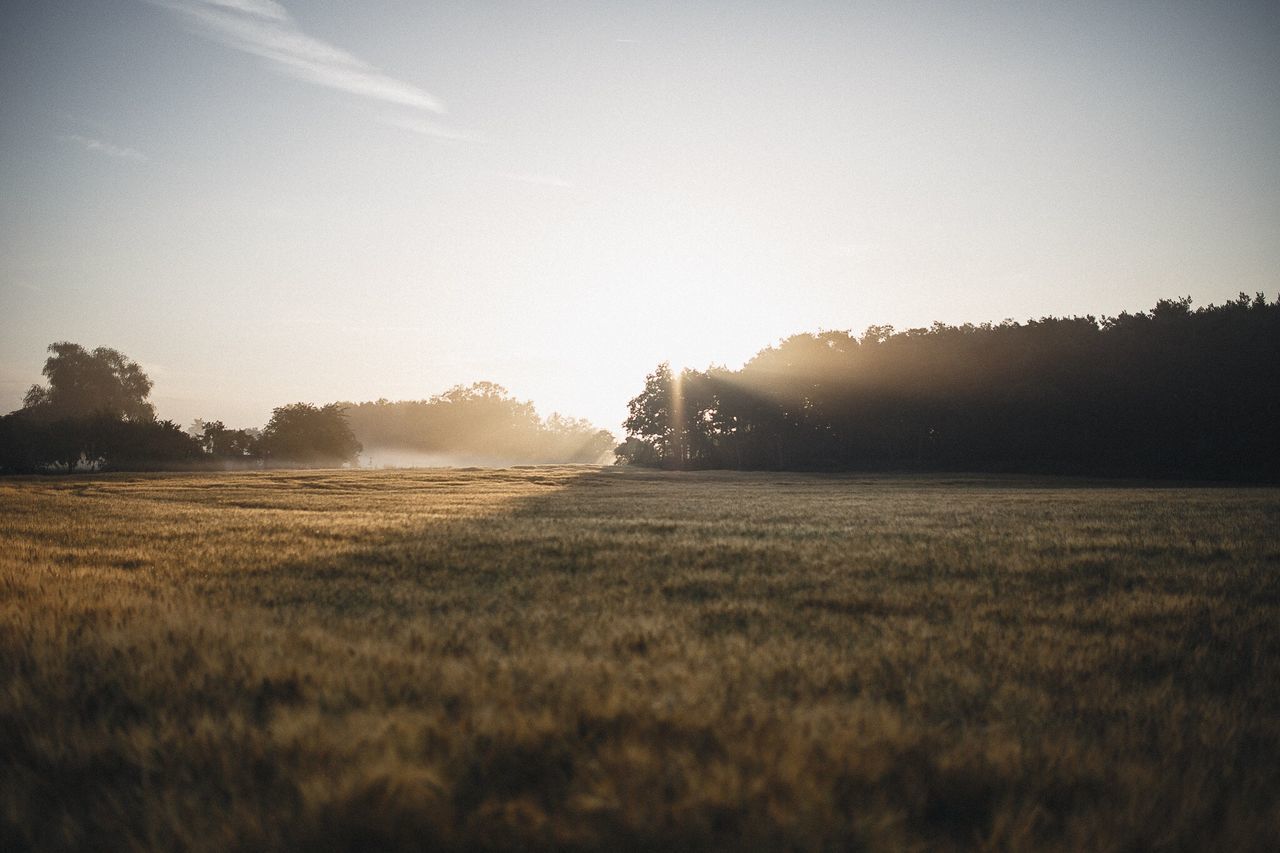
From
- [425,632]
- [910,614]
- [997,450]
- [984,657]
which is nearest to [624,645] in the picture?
[425,632]

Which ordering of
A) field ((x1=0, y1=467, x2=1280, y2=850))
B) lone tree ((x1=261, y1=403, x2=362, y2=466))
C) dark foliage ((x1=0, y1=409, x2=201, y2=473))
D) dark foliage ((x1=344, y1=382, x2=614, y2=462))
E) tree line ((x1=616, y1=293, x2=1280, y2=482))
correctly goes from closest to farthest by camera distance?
field ((x1=0, y1=467, x2=1280, y2=850))
tree line ((x1=616, y1=293, x2=1280, y2=482))
dark foliage ((x1=0, y1=409, x2=201, y2=473))
lone tree ((x1=261, y1=403, x2=362, y2=466))
dark foliage ((x1=344, y1=382, x2=614, y2=462))

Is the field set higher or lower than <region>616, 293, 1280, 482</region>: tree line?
lower

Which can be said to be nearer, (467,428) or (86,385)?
(86,385)

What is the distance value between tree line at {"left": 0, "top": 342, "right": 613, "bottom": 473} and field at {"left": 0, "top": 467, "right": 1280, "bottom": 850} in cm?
8526

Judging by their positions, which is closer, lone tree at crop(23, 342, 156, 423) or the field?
the field

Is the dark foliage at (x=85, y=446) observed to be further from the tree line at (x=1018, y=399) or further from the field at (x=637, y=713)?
the field at (x=637, y=713)

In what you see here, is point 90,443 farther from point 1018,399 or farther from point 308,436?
point 1018,399

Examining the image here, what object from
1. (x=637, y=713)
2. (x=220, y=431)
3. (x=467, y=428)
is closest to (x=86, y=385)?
(x=220, y=431)

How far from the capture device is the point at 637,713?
260 centimetres

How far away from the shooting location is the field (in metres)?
1.95

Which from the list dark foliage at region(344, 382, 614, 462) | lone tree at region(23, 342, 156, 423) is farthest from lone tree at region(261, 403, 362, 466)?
dark foliage at region(344, 382, 614, 462)

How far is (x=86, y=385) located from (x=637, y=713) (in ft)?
499

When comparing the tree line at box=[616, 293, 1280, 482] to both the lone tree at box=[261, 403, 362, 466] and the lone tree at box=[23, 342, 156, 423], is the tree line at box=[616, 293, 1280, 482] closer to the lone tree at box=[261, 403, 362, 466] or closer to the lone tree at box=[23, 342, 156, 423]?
the lone tree at box=[261, 403, 362, 466]

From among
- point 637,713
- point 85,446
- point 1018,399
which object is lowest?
point 637,713
